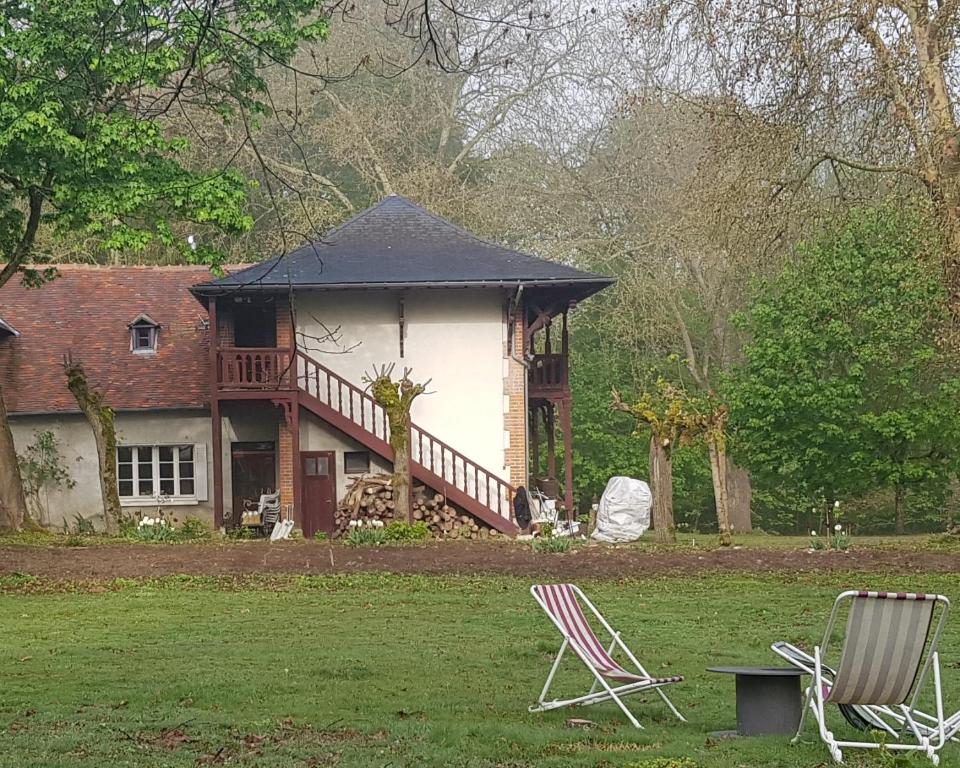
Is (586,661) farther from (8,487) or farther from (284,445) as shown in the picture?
(284,445)

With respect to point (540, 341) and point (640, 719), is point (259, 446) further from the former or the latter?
point (640, 719)

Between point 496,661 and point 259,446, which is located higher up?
point 259,446

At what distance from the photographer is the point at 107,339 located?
106ft

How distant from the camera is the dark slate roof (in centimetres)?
2817

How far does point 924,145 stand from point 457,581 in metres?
8.55

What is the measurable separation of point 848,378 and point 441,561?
16.2 metres

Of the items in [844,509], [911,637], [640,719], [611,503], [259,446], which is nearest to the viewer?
[911,637]

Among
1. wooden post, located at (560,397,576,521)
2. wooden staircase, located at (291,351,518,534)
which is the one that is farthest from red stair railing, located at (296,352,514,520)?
wooden post, located at (560,397,576,521)

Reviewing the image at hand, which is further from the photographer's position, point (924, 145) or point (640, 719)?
point (924, 145)

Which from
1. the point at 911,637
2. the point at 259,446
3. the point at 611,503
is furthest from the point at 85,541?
the point at 911,637

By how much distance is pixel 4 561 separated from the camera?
20.5m

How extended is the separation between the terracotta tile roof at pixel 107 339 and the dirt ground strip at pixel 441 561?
28.0 ft

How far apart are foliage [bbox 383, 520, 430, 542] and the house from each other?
310cm

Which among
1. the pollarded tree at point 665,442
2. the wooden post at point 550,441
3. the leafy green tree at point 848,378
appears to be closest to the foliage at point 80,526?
the wooden post at point 550,441
